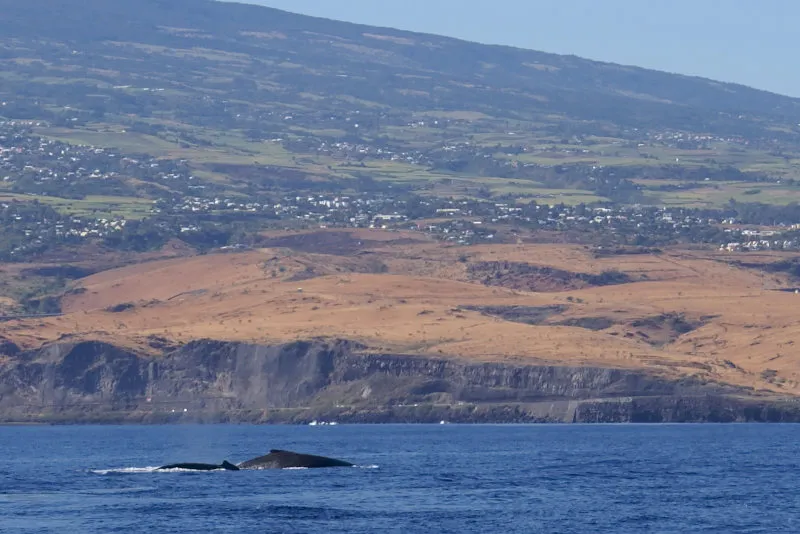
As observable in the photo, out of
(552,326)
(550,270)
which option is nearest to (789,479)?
(552,326)

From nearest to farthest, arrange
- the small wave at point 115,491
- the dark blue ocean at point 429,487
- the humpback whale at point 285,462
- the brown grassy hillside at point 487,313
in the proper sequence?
1. the dark blue ocean at point 429,487
2. the small wave at point 115,491
3. the humpback whale at point 285,462
4. the brown grassy hillside at point 487,313

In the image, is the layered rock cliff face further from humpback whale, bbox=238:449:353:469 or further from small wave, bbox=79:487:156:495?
small wave, bbox=79:487:156:495

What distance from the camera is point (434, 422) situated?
5910 inches

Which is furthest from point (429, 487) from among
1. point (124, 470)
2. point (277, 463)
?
point (124, 470)

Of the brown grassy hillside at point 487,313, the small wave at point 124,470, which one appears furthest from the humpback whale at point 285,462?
the brown grassy hillside at point 487,313

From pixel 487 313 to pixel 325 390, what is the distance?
2521cm

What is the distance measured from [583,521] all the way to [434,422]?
83397 mm

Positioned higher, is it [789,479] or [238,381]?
[789,479]

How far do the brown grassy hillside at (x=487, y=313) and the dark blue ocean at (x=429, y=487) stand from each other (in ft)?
111

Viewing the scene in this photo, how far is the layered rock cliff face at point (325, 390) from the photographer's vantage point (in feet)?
478

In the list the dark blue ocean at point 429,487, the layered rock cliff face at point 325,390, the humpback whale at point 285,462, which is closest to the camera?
the dark blue ocean at point 429,487

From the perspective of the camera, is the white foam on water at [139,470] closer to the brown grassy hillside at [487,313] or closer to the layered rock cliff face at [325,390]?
the layered rock cliff face at [325,390]

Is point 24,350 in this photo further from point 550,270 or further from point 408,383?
point 550,270

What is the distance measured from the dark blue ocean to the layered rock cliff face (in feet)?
71.6
